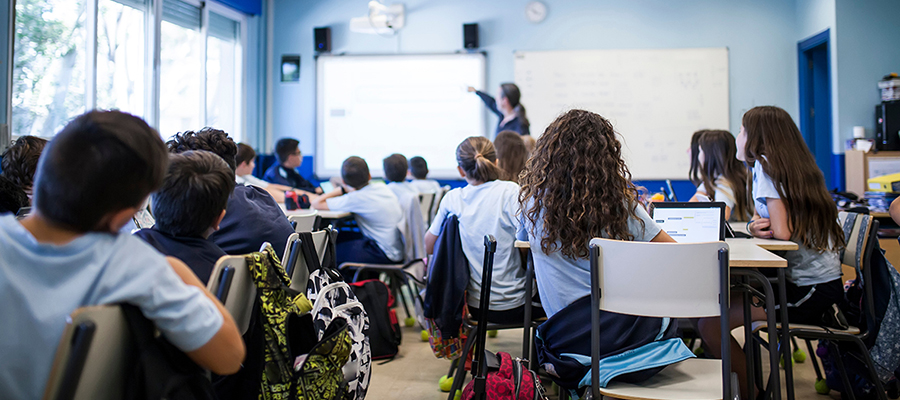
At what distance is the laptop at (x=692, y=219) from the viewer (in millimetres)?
2219

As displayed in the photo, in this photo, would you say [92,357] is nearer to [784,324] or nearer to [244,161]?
[784,324]

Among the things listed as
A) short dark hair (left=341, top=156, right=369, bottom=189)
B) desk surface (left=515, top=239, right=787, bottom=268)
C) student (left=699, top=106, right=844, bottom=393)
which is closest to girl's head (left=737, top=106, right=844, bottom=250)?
student (left=699, top=106, right=844, bottom=393)

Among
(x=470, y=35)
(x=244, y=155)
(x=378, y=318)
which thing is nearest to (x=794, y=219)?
(x=378, y=318)

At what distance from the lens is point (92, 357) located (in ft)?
2.67

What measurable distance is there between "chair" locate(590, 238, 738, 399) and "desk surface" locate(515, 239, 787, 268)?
0.51ft

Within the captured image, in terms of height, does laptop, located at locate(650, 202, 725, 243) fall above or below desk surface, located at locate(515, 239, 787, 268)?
above

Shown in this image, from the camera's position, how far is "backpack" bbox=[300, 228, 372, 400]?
1.46 m

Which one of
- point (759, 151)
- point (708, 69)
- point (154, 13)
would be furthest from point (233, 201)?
point (708, 69)

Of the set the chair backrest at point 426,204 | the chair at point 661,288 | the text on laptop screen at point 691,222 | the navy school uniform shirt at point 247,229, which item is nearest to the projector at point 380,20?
the chair backrest at point 426,204

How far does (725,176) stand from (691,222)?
0.87 m

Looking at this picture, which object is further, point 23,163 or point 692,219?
point 692,219

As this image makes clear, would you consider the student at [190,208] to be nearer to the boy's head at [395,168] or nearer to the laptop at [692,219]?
the laptop at [692,219]

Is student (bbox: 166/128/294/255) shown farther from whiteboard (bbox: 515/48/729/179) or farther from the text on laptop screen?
whiteboard (bbox: 515/48/729/179)

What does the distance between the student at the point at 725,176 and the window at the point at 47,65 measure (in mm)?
4024
